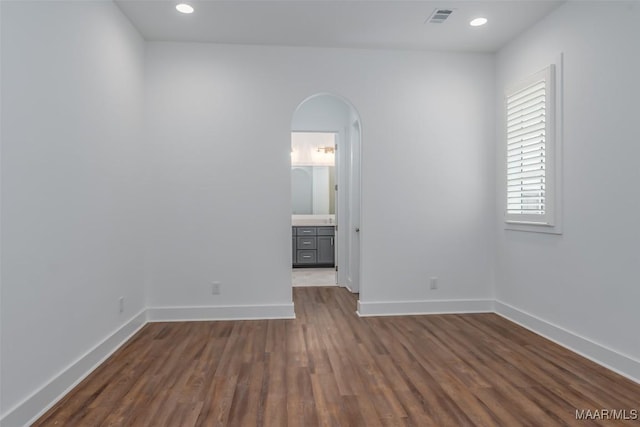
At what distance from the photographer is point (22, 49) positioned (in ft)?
6.48

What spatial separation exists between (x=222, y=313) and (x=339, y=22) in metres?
3.08

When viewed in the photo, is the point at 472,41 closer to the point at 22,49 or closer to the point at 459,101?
the point at 459,101

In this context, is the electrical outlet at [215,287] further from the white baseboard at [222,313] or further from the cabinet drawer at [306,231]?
the cabinet drawer at [306,231]

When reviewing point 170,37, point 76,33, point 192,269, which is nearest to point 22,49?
point 76,33

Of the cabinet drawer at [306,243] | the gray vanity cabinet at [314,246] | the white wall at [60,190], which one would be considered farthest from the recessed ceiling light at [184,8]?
the cabinet drawer at [306,243]

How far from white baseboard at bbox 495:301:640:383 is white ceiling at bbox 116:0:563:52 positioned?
9.07 feet

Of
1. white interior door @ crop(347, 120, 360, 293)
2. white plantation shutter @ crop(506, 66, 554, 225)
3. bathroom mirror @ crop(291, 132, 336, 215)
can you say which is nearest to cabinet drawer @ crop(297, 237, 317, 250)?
bathroom mirror @ crop(291, 132, 336, 215)

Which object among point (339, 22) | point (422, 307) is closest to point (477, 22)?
point (339, 22)

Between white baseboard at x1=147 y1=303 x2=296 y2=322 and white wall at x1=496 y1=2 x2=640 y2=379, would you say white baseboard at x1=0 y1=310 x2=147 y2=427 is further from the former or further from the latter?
white wall at x1=496 y1=2 x2=640 y2=379

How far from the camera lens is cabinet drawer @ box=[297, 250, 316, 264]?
745 cm

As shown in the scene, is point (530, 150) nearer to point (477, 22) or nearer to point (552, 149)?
point (552, 149)

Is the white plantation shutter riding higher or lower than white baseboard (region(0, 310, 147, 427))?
higher

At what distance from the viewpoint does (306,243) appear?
7.49m

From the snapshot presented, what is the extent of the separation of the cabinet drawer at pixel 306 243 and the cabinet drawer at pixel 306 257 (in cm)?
10
